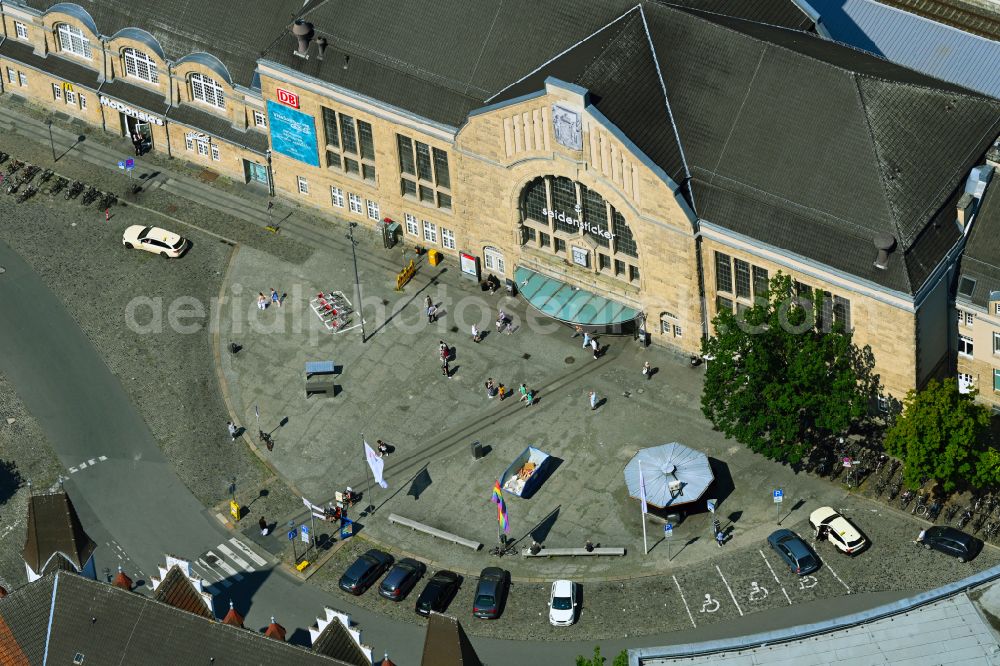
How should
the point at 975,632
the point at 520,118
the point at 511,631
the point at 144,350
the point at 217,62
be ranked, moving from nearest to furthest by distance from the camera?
1. the point at 975,632
2. the point at 511,631
3. the point at 520,118
4. the point at 144,350
5. the point at 217,62

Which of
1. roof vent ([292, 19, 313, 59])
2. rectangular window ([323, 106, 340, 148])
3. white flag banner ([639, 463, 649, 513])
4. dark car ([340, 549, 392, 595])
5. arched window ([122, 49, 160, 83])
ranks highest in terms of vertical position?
arched window ([122, 49, 160, 83])

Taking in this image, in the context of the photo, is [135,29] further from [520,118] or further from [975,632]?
[975,632]

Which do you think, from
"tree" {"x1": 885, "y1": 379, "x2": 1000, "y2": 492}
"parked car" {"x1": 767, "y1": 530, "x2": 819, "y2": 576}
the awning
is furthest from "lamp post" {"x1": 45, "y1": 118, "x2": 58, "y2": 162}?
"tree" {"x1": 885, "y1": 379, "x2": 1000, "y2": 492}

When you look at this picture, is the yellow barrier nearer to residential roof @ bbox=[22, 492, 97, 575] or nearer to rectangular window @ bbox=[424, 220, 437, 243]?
rectangular window @ bbox=[424, 220, 437, 243]

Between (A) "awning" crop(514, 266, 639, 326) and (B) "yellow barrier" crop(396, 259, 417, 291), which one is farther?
(B) "yellow barrier" crop(396, 259, 417, 291)

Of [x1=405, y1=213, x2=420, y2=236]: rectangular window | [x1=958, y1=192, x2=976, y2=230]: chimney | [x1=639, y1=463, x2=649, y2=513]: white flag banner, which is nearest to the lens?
[x1=639, y1=463, x2=649, y2=513]: white flag banner

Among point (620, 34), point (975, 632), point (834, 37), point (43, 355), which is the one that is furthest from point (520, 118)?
point (975, 632)

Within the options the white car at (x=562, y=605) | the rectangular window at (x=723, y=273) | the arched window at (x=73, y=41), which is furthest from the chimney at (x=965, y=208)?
the arched window at (x=73, y=41)

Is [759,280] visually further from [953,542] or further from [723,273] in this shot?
[953,542]
